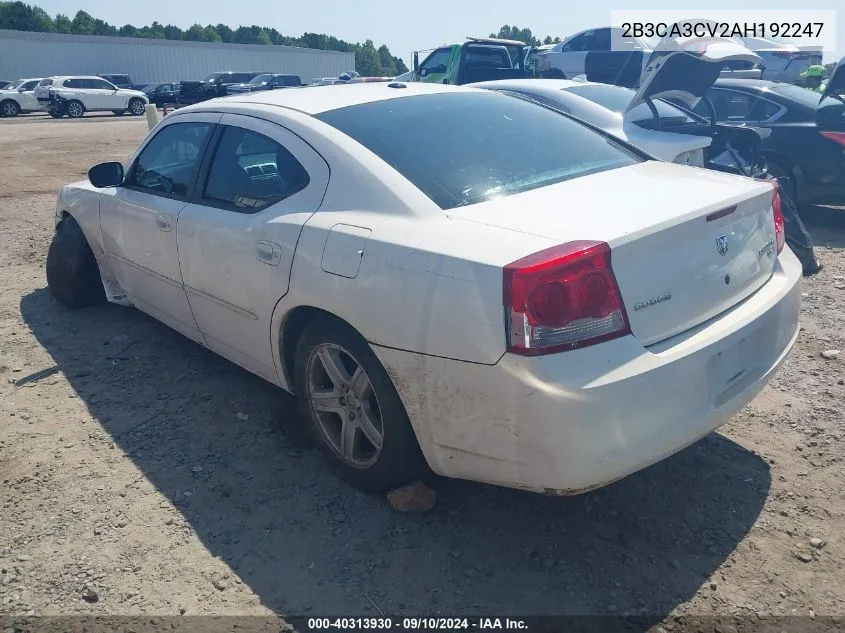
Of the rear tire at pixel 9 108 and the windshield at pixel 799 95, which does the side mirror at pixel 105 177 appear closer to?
the windshield at pixel 799 95

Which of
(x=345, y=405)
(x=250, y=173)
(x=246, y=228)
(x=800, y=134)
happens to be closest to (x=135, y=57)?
(x=800, y=134)

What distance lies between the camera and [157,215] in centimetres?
392

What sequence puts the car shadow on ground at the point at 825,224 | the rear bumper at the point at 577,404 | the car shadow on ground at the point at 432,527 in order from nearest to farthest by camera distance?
the rear bumper at the point at 577,404 < the car shadow on ground at the point at 432,527 < the car shadow on ground at the point at 825,224

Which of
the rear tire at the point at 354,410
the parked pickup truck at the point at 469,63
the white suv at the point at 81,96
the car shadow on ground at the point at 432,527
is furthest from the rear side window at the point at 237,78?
the rear tire at the point at 354,410

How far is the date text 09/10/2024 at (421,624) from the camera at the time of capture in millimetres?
2328

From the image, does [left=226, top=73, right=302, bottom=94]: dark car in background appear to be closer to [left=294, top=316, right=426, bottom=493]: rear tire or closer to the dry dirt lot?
the dry dirt lot

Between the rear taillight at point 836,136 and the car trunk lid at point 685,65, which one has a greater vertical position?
the car trunk lid at point 685,65

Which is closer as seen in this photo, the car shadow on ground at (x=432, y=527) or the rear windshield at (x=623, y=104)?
the car shadow on ground at (x=432, y=527)

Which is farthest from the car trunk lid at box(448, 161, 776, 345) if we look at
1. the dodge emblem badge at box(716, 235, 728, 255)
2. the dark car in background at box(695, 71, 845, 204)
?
the dark car in background at box(695, 71, 845, 204)

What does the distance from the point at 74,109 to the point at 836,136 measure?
30606 millimetres

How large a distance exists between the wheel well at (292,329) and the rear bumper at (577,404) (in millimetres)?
517

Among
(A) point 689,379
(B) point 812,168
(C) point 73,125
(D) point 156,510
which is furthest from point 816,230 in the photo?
(C) point 73,125

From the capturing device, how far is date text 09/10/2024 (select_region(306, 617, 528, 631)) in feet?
7.64

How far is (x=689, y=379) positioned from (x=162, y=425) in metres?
2.58
